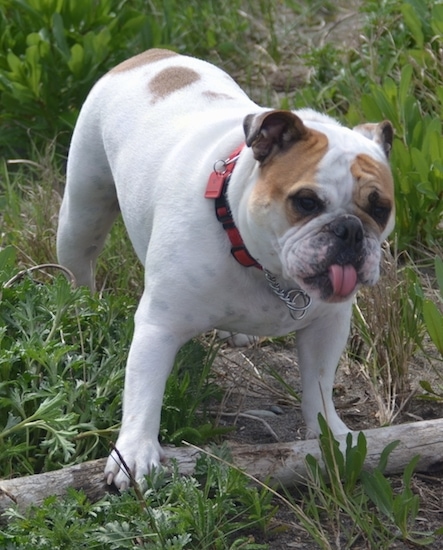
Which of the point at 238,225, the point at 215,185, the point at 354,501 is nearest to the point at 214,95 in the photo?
the point at 215,185

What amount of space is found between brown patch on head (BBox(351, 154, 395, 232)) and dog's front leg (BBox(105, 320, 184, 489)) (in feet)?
2.14

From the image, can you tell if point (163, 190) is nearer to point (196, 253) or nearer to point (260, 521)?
point (196, 253)

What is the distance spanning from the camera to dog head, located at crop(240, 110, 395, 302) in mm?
2912

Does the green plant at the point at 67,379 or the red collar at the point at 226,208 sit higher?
the red collar at the point at 226,208

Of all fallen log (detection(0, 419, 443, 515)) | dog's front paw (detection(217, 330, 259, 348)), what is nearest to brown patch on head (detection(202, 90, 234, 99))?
dog's front paw (detection(217, 330, 259, 348))

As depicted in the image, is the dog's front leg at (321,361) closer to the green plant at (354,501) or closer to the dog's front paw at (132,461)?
the green plant at (354,501)

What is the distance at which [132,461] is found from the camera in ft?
9.96

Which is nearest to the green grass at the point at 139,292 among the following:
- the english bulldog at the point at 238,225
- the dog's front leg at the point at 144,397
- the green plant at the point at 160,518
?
the green plant at the point at 160,518

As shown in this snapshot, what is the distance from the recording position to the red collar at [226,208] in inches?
122

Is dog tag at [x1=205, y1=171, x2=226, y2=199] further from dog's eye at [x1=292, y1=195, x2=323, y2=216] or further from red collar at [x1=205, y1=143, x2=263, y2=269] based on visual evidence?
dog's eye at [x1=292, y1=195, x2=323, y2=216]

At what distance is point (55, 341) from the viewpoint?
3369 mm

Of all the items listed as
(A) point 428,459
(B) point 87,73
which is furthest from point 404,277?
(B) point 87,73

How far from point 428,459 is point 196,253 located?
2.90 feet

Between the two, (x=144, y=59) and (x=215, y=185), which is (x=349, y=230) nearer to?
(x=215, y=185)
